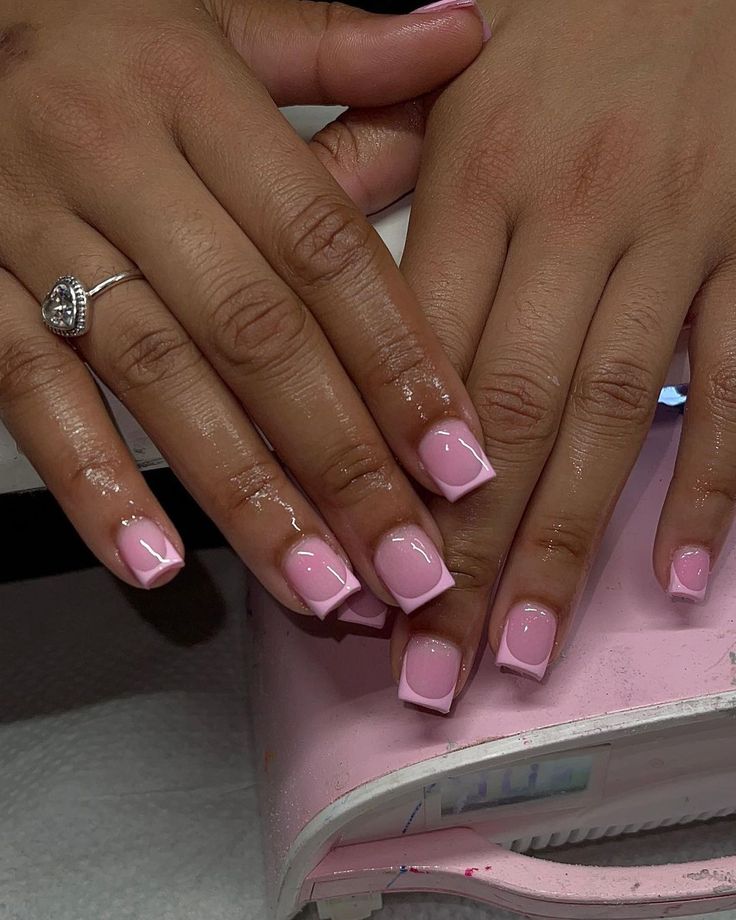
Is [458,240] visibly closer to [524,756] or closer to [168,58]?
[168,58]

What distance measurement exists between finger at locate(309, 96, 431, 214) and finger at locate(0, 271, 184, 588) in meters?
0.24

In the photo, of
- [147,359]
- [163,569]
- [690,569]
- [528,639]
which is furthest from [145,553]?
[690,569]

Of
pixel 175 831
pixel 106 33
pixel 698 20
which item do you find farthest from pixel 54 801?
pixel 698 20

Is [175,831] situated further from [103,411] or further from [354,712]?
[103,411]

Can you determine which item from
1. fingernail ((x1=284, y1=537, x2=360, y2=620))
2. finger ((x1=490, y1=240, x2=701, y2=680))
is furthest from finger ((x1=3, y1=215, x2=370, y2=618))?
finger ((x1=490, y1=240, x2=701, y2=680))

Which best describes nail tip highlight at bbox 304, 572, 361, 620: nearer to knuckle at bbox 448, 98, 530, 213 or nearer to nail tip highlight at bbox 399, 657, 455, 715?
nail tip highlight at bbox 399, 657, 455, 715

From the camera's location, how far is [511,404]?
550 millimetres

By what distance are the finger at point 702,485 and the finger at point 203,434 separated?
20 centimetres

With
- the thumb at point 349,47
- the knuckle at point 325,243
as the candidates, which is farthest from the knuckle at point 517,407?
the thumb at point 349,47

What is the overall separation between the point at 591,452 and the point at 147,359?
0.27 meters

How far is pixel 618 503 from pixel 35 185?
1.40 feet

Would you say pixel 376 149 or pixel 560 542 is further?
pixel 376 149

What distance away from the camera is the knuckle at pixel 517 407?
55 centimetres

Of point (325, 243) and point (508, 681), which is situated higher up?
point (325, 243)
